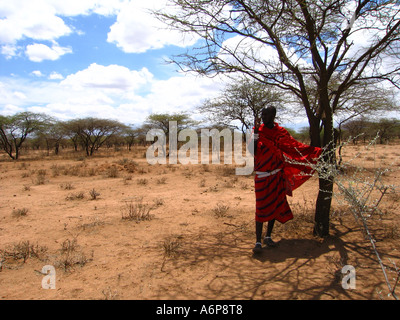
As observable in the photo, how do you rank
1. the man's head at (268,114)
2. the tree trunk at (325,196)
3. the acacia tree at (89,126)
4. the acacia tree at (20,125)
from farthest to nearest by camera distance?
the acacia tree at (89,126), the acacia tree at (20,125), the tree trunk at (325,196), the man's head at (268,114)

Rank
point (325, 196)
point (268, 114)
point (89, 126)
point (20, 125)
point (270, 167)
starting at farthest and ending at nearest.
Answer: point (89, 126), point (20, 125), point (325, 196), point (270, 167), point (268, 114)

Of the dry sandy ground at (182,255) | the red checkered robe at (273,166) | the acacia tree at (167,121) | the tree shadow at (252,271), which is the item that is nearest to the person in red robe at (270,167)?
the red checkered robe at (273,166)

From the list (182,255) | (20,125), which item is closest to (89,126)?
(20,125)

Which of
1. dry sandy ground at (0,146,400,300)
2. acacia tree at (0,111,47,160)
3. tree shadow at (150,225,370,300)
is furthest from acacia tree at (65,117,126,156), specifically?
tree shadow at (150,225,370,300)


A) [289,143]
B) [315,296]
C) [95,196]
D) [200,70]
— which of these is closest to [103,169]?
[95,196]

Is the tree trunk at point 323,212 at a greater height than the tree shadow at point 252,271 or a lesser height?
greater

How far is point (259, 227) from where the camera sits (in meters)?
3.14

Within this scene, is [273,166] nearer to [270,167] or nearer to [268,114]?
[270,167]

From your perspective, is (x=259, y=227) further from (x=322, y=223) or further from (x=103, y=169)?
(x=103, y=169)

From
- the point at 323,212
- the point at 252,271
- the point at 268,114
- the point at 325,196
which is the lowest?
the point at 252,271

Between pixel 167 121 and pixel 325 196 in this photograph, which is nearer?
pixel 325 196

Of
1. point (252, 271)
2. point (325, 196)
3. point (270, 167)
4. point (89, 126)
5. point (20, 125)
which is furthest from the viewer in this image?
point (89, 126)

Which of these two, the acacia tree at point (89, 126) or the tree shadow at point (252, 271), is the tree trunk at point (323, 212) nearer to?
the tree shadow at point (252, 271)

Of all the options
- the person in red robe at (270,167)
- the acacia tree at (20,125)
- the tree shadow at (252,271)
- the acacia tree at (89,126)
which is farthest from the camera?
the acacia tree at (89,126)
